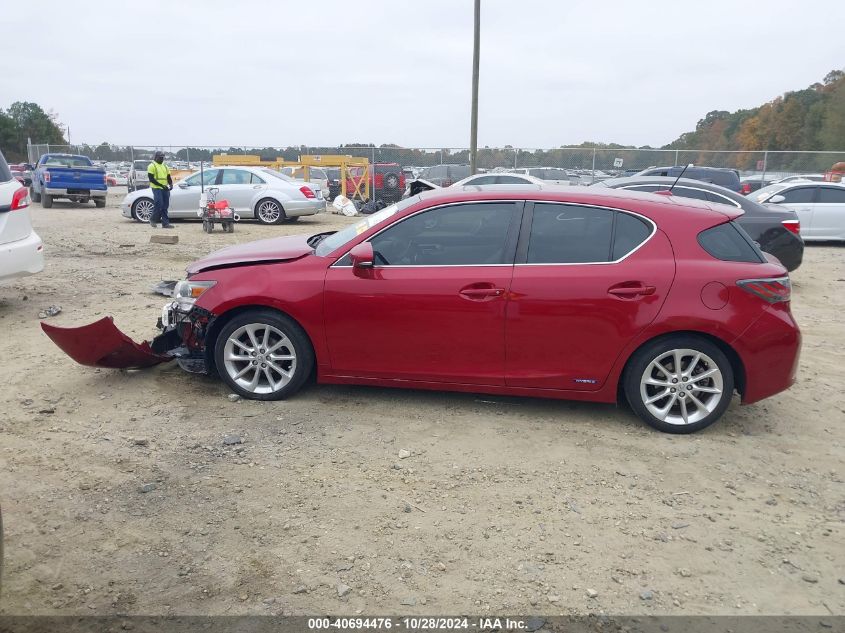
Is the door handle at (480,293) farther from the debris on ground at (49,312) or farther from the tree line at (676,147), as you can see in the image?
the tree line at (676,147)

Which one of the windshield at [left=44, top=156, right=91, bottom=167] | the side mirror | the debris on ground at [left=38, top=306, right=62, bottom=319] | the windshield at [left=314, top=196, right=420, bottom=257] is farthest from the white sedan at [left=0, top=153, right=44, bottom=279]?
the windshield at [left=44, top=156, right=91, bottom=167]

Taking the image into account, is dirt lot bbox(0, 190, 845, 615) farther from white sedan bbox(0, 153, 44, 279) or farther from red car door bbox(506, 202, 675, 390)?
white sedan bbox(0, 153, 44, 279)

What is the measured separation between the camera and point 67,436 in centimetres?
452

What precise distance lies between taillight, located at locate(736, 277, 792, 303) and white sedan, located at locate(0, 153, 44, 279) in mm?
6725

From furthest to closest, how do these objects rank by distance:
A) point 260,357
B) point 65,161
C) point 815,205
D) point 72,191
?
point 65,161 → point 72,191 → point 815,205 → point 260,357

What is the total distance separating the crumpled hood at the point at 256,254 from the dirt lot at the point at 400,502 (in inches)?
36.9

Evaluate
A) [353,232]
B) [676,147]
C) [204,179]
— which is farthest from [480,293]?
[676,147]

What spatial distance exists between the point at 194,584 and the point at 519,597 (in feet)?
4.65

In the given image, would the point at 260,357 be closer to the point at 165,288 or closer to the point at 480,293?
the point at 480,293

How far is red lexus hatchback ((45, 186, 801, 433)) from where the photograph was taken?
4594 mm

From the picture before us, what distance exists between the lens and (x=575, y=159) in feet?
83.3

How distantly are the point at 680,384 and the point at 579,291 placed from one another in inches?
36.4

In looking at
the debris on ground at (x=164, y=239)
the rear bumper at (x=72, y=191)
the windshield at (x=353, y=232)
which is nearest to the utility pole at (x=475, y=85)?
the debris on ground at (x=164, y=239)

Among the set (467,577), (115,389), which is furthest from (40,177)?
(467,577)
